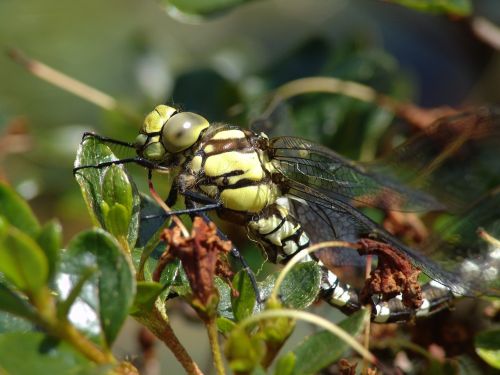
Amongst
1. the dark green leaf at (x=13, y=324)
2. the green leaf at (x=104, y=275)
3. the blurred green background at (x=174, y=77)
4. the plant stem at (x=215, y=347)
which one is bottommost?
the blurred green background at (x=174, y=77)

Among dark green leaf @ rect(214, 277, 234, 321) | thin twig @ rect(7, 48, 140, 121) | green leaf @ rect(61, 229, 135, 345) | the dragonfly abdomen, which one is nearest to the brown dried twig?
the dragonfly abdomen

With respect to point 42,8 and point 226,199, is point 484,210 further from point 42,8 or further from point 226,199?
point 42,8

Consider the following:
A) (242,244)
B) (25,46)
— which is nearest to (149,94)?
(242,244)

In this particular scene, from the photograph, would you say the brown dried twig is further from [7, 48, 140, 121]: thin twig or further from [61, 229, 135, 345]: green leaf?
[7, 48, 140, 121]: thin twig

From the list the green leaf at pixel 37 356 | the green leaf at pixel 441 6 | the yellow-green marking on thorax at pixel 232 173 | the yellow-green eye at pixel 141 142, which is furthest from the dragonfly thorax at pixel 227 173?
the green leaf at pixel 37 356

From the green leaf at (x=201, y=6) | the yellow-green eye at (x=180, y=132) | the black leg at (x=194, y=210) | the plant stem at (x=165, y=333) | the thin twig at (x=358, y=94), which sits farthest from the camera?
the thin twig at (x=358, y=94)

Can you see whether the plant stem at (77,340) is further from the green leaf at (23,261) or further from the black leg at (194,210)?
the black leg at (194,210)
